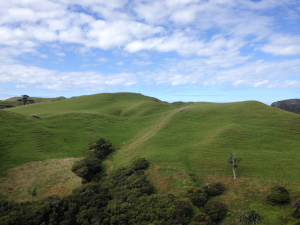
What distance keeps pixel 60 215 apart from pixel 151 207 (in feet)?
46.5

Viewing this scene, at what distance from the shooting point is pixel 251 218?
912 inches

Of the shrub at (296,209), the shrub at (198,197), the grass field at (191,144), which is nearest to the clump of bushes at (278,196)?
the grass field at (191,144)

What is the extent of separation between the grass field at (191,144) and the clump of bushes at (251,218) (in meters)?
1.10

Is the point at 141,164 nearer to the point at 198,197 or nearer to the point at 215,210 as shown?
the point at 198,197

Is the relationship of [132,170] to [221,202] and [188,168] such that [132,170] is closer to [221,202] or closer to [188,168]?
[188,168]

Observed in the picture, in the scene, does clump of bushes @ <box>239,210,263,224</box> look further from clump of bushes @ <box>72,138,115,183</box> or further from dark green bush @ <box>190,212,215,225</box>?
clump of bushes @ <box>72,138,115,183</box>

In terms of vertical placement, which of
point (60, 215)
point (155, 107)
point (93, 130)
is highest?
point (155, 107)

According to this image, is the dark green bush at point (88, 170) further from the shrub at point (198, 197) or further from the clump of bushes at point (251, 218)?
the clump of bushes at point (251, 218)

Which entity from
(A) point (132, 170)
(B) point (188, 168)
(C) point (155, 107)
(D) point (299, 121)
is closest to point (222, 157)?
(B) point (188, 168)

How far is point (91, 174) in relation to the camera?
4272cm

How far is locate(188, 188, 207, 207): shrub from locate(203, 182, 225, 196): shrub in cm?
105

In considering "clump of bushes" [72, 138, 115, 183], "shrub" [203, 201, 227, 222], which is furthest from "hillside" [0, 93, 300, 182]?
"shrub" [203, 201, 227, 222]

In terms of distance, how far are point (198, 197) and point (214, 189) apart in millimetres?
3511

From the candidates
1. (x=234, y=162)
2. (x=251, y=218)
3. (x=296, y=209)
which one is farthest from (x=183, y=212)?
(x=234, y=162)
